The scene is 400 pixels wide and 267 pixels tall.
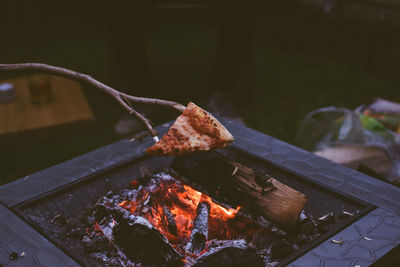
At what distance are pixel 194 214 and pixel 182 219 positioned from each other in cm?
5

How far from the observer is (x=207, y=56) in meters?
4.64

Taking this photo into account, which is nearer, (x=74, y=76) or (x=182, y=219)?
(x=74, y=76)

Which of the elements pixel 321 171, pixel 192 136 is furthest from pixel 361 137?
pixel 192 136

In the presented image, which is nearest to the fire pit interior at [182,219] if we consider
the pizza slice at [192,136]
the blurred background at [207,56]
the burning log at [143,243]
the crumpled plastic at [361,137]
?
the burning log at [143,243]

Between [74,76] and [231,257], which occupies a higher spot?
[74,76]

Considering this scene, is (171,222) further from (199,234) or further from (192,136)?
(192,136)

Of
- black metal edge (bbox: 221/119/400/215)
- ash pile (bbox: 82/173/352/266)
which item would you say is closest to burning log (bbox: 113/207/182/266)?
ash pile (bbox: 82/173/352/266)

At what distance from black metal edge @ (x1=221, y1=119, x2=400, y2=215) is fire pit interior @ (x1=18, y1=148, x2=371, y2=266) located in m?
0.05

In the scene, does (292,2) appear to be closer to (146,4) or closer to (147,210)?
(146,4)

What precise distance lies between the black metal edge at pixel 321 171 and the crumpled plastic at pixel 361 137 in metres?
0.48

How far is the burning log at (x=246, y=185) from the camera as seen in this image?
1.34 metres

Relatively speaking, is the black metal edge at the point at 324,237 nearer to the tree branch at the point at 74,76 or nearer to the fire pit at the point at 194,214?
the fire pit at the point at 194,214

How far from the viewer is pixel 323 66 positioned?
438 centimetres

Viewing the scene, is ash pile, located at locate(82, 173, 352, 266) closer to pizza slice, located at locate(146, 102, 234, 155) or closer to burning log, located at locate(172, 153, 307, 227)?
burning log, located at locate(172, 153, 307, 227)
